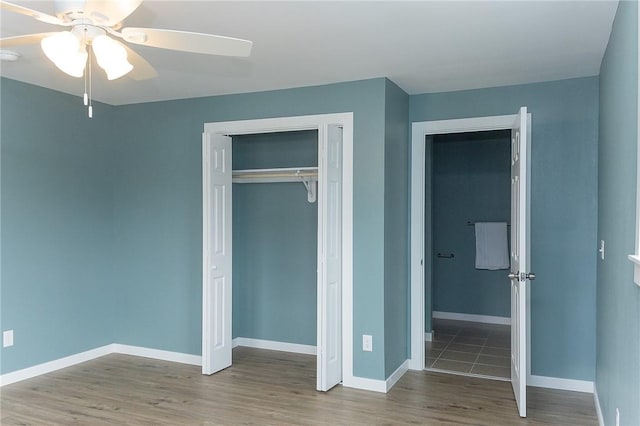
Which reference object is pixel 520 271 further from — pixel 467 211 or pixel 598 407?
pixel 467 211

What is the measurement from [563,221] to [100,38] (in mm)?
3428

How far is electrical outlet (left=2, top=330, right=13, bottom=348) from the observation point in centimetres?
392

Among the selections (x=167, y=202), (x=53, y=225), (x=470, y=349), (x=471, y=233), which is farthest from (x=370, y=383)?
(x=471, y=233)

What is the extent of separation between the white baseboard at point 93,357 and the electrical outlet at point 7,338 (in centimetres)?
23

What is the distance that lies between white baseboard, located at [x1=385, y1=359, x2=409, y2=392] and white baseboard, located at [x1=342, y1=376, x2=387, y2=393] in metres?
0.04

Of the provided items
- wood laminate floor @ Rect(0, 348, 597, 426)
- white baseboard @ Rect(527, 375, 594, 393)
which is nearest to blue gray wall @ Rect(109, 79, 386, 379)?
wood laminate floor @ Rect(0, 348, 597, 426)

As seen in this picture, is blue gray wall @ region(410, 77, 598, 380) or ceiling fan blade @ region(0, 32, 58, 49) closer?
ceiling fan blade @ region(0, 32, 58, 49)

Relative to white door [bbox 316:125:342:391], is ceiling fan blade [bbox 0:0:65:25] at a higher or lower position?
higher

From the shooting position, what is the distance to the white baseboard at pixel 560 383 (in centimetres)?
387

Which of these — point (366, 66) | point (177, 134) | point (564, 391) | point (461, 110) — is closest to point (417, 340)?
point (564, 391)

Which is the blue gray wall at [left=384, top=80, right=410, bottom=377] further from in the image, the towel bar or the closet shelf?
the towel bar

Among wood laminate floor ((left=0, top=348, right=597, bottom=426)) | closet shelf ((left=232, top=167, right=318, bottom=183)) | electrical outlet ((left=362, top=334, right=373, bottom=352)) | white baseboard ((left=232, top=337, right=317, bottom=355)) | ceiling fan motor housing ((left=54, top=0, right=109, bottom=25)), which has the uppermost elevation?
ceiling fan motor housing ((left=54, top=0, right=109, bottom=25))

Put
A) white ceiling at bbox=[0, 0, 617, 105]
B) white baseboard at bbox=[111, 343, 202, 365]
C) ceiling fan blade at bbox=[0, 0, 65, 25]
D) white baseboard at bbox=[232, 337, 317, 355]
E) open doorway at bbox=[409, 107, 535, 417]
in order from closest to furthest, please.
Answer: ceiling fan blade at bbox=[0, 0, 65, 25]
white ceiling at bbox=[0, 0, 617, 105]
open doorway at bbox=[409, 107, 535, 417]
white baseboard at bbox=[111, 343, 202, 365]
white baseboard at bbox=[232, 337, 317, 355]

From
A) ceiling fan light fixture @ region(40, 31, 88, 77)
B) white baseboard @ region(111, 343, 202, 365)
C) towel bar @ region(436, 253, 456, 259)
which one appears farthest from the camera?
towel bar @ region(436, 253, 456, 259)
